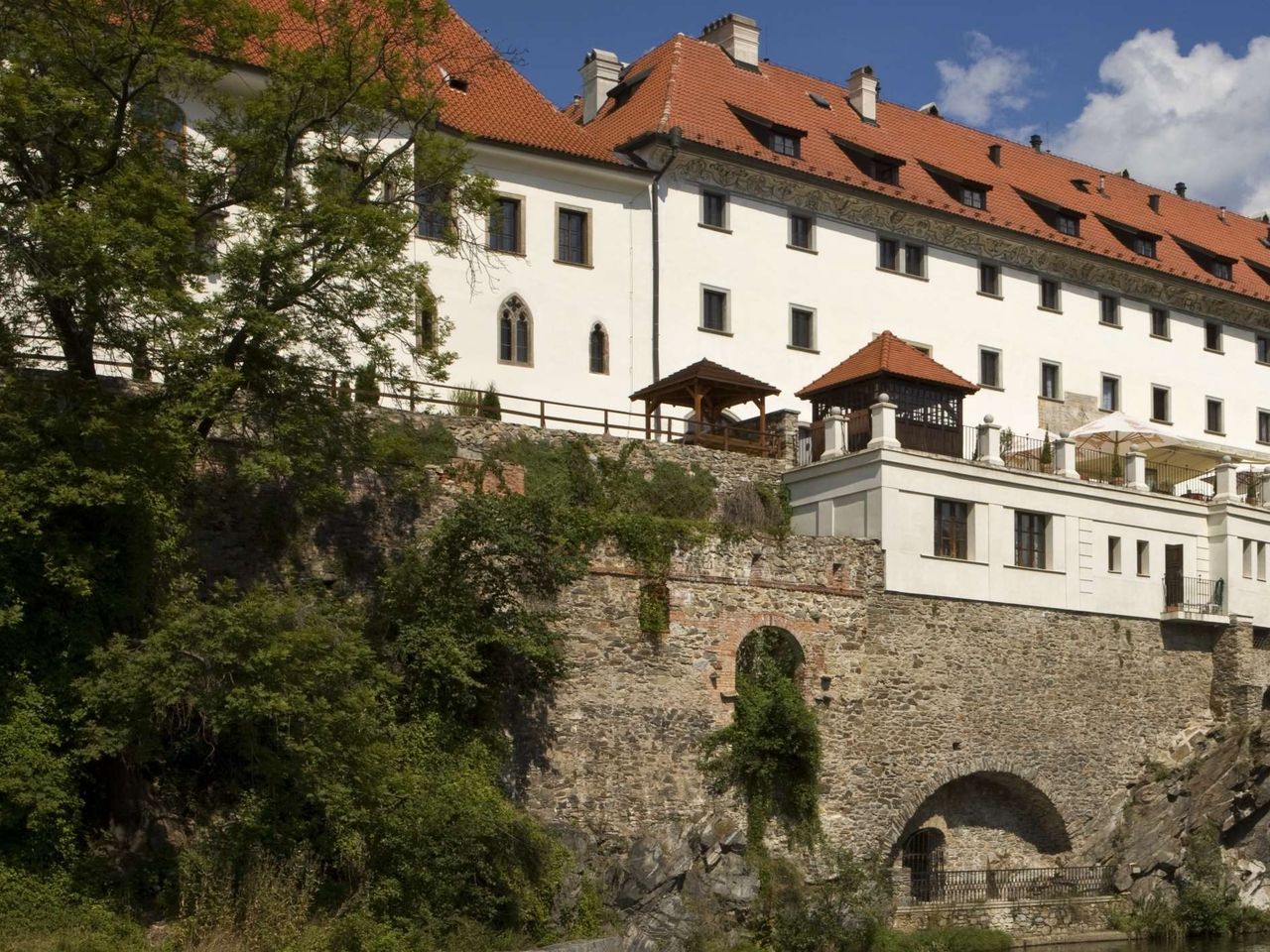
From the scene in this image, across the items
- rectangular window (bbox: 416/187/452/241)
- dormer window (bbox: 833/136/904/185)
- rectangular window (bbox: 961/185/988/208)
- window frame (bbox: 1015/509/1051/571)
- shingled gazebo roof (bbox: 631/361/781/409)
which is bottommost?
window frame (bbox: 1015/509/1051/571)

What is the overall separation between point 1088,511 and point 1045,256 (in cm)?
1298

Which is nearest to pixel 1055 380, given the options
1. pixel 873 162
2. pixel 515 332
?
pixel 873 162

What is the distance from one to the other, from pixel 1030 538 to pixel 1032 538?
0.06 meters

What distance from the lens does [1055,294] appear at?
4741 cm

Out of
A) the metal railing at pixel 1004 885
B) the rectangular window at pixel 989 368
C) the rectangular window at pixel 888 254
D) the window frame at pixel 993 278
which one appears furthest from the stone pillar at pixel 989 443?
the window frame at pixel 993 278

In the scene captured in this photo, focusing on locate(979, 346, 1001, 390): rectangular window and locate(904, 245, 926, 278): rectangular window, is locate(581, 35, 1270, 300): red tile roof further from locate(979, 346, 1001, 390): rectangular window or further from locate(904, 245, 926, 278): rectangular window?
locate(979, 346, 1001, 390): rectangular window

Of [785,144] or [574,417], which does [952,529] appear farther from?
[785,144]

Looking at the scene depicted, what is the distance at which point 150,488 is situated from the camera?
23.5 meters

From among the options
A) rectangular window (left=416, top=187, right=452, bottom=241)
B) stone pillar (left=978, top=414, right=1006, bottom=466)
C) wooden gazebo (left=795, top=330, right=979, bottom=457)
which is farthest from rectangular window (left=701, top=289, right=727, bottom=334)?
rectangular window (left=416, top=187, right=452, bottom=241)

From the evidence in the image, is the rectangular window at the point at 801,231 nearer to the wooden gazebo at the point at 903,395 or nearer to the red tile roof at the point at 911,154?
the red tile roof at the point at 911,154

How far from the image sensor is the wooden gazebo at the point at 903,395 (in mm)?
34938

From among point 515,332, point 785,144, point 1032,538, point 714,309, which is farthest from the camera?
point 785,144

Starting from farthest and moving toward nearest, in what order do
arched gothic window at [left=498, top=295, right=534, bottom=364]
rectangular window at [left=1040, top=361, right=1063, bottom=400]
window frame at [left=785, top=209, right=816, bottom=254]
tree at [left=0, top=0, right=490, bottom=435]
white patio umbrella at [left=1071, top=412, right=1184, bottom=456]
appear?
rectangular window at [left=1040, top=361, right=1063, bottom=400]
window frame at [left=785, top=209, right=816, bottom=254]
white patio umbrella at [left=1071, top=412, right=1184, bottom=456]
arched gothic window at [left=498, top=295, right=534, bottom=364]
tree at [left=0, top=0, right=490, bottom=435]

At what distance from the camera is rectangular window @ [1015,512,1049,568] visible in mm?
34906
